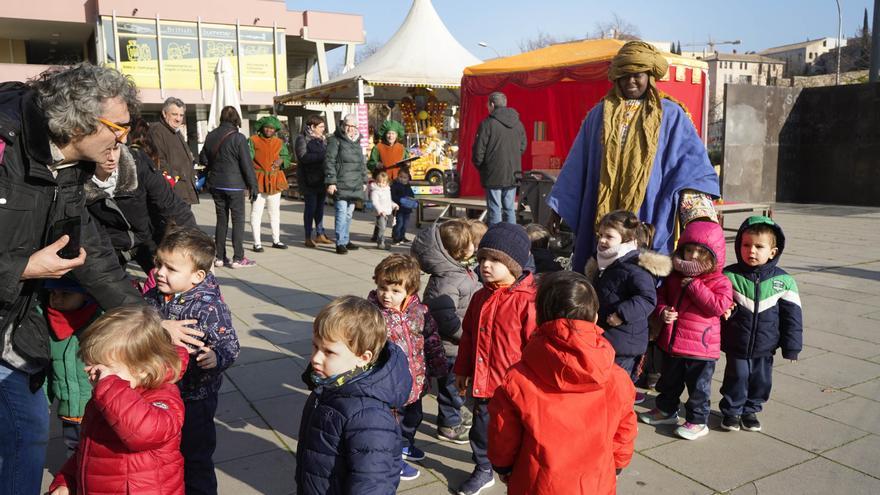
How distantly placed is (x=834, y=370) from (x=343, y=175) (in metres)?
6.21

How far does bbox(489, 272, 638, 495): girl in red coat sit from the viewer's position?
2129mm

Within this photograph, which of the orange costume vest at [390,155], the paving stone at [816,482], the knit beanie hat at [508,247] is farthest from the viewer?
the orange costume vest at [390,155]

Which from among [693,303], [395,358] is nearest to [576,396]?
[395,358]

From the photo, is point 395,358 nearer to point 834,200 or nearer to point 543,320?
point 543,320

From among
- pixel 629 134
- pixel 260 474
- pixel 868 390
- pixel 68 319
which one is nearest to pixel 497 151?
pixel 629 134

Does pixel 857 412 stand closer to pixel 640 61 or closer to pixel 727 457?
pixel 727 457

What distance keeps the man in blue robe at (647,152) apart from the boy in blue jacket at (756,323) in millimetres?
297

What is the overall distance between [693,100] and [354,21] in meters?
25.1

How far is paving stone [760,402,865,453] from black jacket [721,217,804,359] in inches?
16.2

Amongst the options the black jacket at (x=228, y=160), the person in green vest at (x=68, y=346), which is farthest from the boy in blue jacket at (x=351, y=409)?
the black jacket at (x=228, y=160)

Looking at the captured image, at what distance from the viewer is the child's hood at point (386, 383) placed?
2.22 meters

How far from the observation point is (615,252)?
11.6ft

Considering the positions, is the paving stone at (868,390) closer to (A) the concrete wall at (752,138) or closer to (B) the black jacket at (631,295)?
(B) the black jacket at (631,295)

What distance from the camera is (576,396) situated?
7.18 feet
